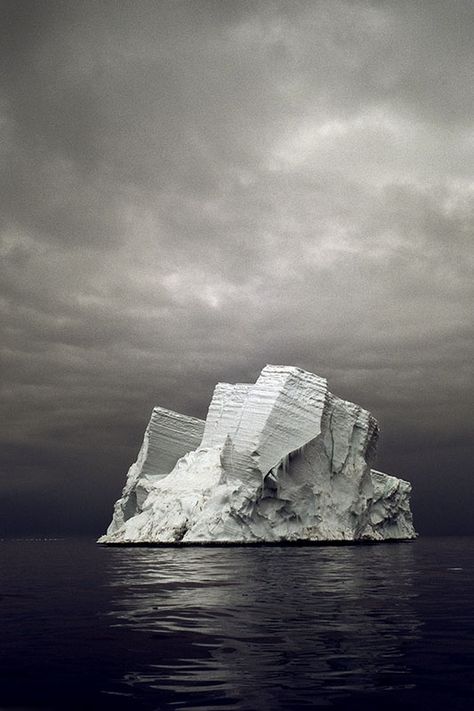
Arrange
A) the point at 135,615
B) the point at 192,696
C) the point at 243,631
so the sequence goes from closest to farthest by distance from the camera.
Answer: the point at 192,696
the point at 243,631
the point at 135,615

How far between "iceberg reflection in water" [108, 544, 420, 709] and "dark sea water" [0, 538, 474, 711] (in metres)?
0.03

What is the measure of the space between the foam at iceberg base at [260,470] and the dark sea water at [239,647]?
90.4 ft

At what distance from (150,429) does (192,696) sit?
→ 51660mm

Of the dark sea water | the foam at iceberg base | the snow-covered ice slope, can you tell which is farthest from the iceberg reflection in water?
the snow-covered ice slope

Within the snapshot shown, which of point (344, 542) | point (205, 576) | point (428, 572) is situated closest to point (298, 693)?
point (205, 576)

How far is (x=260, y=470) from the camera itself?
47.8 metres

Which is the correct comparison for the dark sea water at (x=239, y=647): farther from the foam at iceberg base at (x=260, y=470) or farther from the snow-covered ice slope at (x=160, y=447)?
the snow-covered ice slope at (x=160, y=447)

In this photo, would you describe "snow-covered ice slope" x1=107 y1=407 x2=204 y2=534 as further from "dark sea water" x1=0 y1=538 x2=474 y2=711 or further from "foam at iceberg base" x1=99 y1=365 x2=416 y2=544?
"dark sea water" x1=0 y1=538 x2=474 y2=711

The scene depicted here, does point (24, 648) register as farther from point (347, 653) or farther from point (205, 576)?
point (205, 576)

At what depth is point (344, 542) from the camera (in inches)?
2073

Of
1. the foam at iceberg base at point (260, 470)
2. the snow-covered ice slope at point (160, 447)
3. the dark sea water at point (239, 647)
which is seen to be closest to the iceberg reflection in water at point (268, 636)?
the dark sea water at point (239, 647)

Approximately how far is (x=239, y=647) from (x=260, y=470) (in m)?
37.9

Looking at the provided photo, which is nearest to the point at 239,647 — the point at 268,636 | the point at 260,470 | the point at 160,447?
the point at 268,636

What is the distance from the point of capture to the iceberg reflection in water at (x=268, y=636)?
303 inches
